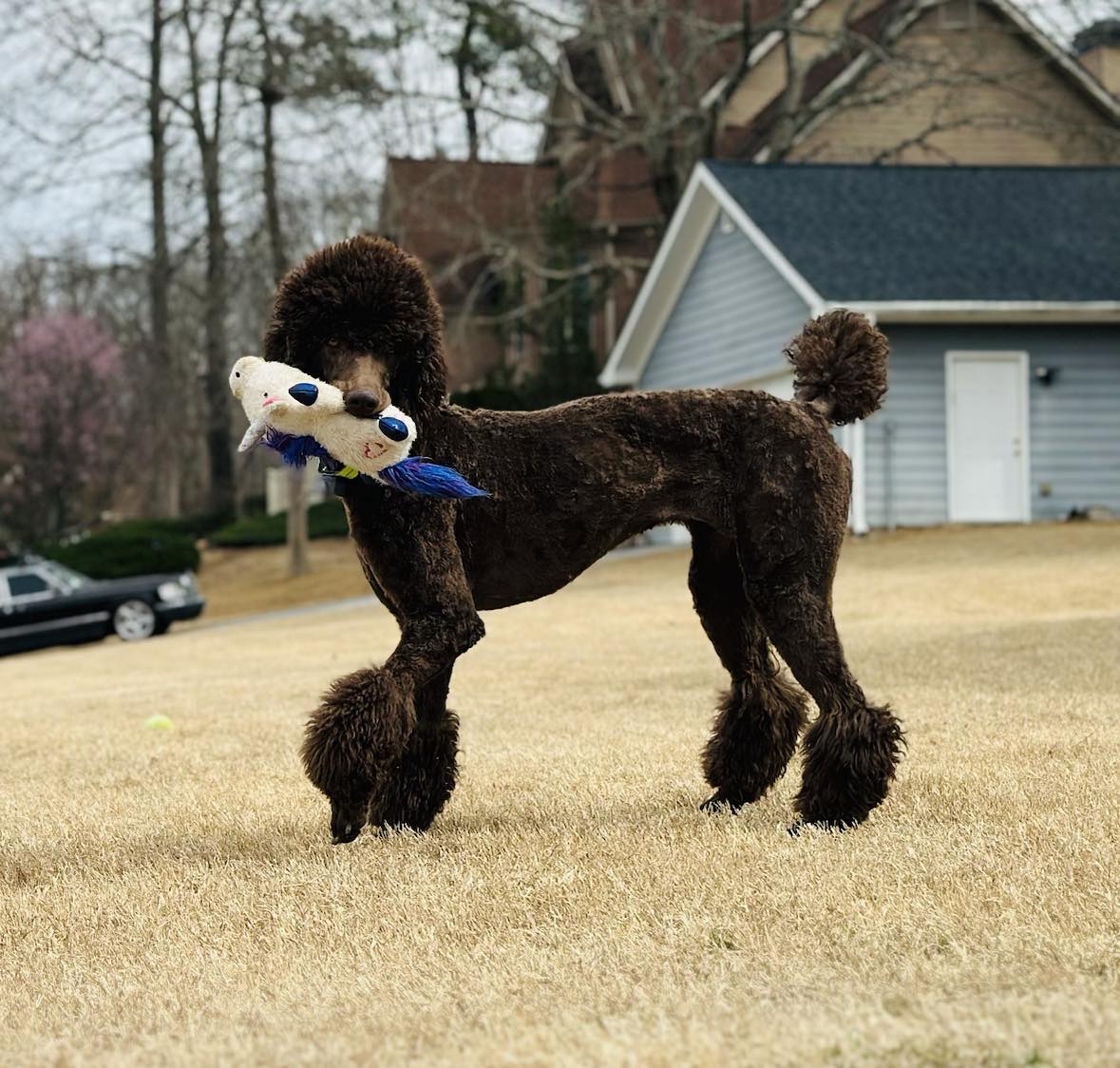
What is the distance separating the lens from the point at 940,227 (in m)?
23.6

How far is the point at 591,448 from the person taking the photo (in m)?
5.11

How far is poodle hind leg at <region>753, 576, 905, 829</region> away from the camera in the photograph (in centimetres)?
492

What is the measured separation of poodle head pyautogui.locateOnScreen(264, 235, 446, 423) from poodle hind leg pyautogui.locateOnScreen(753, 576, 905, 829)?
1396 mm

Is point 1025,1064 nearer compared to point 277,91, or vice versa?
point 1025,1064

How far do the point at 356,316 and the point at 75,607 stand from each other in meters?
18.9

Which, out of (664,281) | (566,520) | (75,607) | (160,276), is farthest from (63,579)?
(566,520)

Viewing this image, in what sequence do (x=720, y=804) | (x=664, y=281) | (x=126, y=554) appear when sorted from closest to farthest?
(x=720, y=804) → (x=664, y=281) → (x=126, y=554)

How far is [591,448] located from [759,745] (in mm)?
1232

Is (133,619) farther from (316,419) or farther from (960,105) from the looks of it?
(960,105)

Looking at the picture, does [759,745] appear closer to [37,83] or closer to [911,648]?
[911,648]

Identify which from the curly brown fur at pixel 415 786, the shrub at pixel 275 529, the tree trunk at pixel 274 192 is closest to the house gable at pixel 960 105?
the tree trunk at pixel 274 192

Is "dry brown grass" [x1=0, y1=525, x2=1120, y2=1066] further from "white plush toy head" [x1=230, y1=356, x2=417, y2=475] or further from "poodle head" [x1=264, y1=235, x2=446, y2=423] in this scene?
"poodle head" [x1=264, y1=235, x2=446, y2=423]

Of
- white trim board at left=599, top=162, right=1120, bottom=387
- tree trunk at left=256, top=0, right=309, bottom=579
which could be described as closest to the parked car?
tree trunk at left=256, top=0, right=309, bottom=579

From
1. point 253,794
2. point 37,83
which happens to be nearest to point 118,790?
point 253,794
